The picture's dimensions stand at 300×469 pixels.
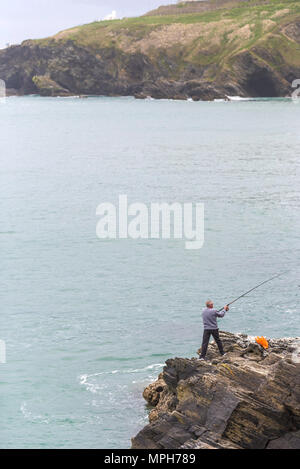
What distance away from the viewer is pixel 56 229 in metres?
58.5

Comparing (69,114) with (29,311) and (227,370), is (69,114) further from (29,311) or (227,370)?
(227,370)

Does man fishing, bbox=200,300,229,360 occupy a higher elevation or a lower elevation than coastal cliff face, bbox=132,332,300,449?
higher

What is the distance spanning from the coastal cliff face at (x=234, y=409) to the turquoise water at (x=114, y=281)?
3535 mm

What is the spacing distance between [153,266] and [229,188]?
31195mm

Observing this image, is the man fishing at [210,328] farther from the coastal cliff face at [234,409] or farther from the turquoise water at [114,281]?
the turquoise water at [114,281]

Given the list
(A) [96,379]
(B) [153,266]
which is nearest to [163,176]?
(B) [153,266]

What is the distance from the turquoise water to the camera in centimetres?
2880

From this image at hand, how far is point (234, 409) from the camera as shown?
21.7 metres

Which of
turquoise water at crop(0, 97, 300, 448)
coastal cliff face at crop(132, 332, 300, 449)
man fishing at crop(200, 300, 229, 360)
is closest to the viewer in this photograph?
coastal cliff face at crop(132, 332, 300, 449)

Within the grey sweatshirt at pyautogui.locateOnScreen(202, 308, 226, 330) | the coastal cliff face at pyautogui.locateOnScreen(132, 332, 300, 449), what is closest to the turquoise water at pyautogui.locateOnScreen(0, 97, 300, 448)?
the coastal cliff face at pyautogui.locateOnScreen(132, 332, 300, 449)

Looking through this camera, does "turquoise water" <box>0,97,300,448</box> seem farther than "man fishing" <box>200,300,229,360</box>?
Yes

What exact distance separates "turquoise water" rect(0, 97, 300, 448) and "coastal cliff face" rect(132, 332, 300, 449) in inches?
139

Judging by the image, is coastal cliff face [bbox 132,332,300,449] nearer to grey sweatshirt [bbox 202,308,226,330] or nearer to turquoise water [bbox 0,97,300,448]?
grey sweatshirt [bbox 202,308,226,330]

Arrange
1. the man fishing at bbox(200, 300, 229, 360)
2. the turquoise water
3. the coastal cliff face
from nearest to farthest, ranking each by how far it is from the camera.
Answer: the coastal cliff face, the man fishing at bbox(200, 300, 229, 360), the turquoise water
